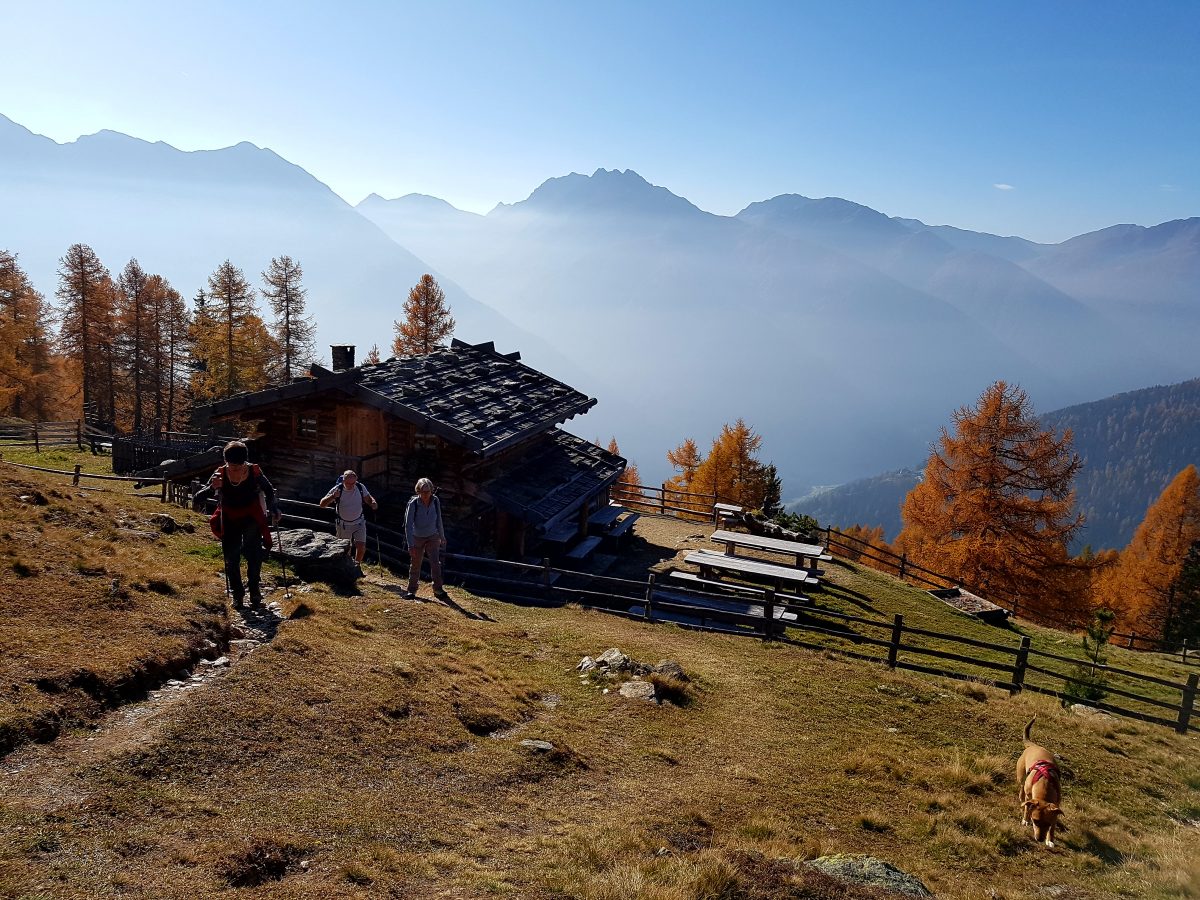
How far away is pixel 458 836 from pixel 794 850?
334cm

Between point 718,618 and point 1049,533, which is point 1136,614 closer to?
point 1049,533

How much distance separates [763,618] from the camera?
15.6 m

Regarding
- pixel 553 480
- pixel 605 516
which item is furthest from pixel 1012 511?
pixel 553 480

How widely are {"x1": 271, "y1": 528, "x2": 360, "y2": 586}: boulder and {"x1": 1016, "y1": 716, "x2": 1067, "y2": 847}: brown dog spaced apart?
35.7 feet

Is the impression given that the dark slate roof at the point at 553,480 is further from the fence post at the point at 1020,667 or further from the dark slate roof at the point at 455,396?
the fence post at the point at 1020,667

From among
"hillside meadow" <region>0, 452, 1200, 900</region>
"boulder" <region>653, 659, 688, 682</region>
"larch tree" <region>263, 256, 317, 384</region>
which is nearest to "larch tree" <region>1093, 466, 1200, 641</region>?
"hillside meadow" <region>0, 452, 1200, 900</region>

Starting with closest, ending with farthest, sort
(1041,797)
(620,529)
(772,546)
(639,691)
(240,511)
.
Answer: (1041,797)
(240,511)
(639,691)
(772,546)
(620,529)

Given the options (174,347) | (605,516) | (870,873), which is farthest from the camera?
(174,347)

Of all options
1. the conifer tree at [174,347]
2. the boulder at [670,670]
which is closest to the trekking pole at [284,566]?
the boulder at [670,670]

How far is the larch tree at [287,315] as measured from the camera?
49.2 m

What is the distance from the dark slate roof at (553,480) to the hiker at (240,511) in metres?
10.0

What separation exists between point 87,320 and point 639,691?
49.4 m

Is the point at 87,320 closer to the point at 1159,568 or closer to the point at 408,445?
the point at 408,445

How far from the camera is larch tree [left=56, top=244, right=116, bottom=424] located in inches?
1732
